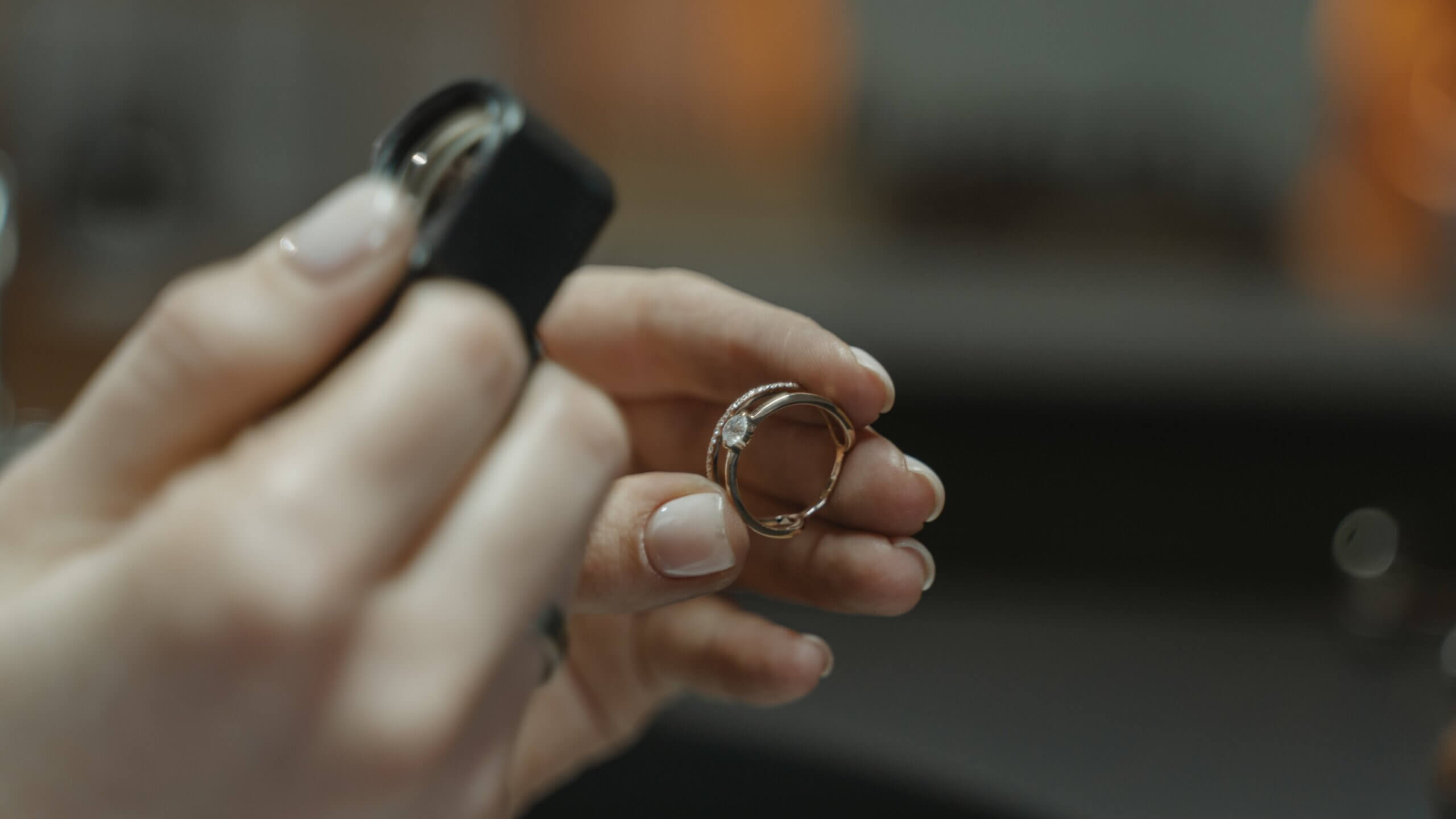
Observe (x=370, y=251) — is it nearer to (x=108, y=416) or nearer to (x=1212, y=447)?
(x=108, y=416)

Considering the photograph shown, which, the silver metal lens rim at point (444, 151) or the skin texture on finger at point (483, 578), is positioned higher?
the silver metal lens rim at point (444, 151)

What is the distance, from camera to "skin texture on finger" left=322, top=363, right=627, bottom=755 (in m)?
0.18

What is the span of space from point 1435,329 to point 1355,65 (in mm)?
353

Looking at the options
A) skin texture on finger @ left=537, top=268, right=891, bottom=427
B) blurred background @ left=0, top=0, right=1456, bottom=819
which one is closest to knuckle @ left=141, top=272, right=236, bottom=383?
skin texture on finger @ left=537, top=268, right=891, bottom=427

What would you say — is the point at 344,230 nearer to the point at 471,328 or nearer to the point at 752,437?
the point at 471,328

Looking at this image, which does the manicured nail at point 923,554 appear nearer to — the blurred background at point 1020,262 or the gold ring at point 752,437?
the gold ring at point 752,437

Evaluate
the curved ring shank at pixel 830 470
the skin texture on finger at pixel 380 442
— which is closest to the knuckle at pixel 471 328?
the skin texture on finger at pixel 380 442

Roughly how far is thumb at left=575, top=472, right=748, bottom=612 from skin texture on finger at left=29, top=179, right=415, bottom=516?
108mm

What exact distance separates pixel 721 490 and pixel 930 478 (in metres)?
0.06

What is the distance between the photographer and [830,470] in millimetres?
306

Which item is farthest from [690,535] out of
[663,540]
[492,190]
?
[492,190]

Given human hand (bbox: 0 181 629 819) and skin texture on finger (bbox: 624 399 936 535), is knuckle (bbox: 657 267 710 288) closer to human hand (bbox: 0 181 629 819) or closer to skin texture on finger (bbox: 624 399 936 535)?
skin texture on finger (bbox: 624 399 936 535)

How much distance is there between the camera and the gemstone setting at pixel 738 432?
0.31 meters

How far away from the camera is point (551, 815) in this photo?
0.53 metres
